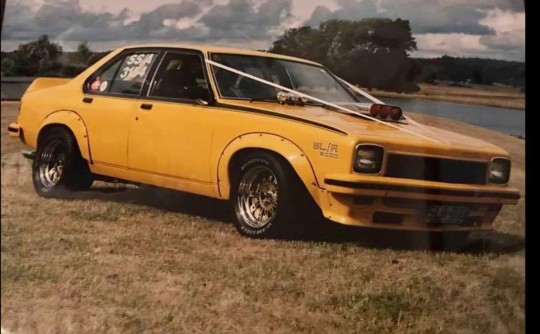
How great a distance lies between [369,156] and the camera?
2.67 m

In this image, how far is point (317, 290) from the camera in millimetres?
2787

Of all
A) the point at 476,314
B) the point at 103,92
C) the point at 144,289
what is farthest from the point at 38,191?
the point at 476,314

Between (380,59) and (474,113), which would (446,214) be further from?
(380,59)

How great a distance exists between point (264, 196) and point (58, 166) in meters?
1.16

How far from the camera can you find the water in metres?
2.65

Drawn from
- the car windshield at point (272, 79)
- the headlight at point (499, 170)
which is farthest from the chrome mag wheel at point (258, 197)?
the headlight at point (499, 170)

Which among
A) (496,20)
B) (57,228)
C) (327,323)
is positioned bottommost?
(327,323)

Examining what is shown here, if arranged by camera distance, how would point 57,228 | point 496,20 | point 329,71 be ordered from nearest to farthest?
point 496,20, point 329,71, point 57,228

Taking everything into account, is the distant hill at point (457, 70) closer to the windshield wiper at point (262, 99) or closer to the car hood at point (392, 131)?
the car hood at point (392, 131)

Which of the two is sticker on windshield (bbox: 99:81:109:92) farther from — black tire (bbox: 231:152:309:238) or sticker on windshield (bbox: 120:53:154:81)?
black tire (bbox: 231:152:309:238)

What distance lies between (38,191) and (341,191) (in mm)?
1542

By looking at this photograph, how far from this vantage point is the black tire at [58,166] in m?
3.46

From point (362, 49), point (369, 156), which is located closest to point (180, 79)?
point (362, 49)

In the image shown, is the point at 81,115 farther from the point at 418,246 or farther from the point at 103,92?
the point at 418,246
